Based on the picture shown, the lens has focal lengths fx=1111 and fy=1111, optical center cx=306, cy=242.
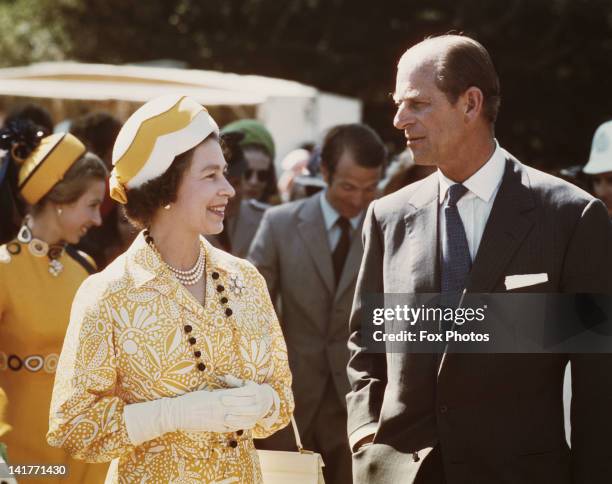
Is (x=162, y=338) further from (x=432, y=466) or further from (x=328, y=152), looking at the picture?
(x=328, y=152)

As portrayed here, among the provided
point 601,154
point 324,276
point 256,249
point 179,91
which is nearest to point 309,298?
point 324,276

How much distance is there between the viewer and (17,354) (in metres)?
4.89

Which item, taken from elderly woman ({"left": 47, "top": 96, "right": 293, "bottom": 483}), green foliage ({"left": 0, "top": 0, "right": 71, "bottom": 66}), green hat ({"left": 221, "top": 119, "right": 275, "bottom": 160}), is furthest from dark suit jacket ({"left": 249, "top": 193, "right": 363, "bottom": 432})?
green foliage ({"left": 0, "top": 0, "right": 71, "bottom": 66})

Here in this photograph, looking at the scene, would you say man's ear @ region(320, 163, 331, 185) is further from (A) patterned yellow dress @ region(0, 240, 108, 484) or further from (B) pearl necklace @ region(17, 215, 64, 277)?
(A) patterned yellow dress @ region(0, 240, 108, 484)

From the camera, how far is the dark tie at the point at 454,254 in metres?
3.94

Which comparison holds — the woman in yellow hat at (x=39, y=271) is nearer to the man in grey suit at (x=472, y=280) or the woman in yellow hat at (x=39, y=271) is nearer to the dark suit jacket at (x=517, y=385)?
the man in grey suit at (x=472, y=280)

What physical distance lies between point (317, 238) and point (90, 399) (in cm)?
305

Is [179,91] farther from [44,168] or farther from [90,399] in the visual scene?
[90,399]

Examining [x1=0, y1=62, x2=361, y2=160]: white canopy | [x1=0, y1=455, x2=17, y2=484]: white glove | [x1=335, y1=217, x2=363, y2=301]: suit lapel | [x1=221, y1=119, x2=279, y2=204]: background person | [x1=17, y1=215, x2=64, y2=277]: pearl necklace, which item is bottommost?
[x1=0, y1=455, x2=17, y2=484]: white glove

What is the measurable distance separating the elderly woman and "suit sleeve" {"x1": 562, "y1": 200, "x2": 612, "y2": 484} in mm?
1006

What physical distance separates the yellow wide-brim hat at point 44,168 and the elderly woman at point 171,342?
4.89ft

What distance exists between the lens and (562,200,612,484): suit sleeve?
147 inches

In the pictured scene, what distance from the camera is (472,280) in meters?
3.87

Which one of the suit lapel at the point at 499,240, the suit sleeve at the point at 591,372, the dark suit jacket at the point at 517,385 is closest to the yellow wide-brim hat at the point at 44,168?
the dark suit jacket at the point at 517,385
